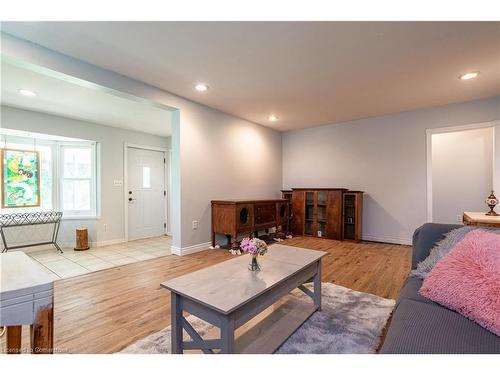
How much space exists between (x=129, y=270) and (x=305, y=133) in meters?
4.31

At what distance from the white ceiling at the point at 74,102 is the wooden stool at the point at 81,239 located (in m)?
1.94

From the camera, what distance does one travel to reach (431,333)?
101 cm

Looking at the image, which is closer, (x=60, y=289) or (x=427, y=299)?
(x=427, y=299)

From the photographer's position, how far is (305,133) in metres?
5.42

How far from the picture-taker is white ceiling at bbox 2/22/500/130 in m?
2.01

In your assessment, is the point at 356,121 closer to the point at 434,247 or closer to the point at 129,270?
the point at 434,247

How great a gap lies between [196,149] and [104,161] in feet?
6.76

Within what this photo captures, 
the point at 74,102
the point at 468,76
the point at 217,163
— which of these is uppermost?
the point at 468,76

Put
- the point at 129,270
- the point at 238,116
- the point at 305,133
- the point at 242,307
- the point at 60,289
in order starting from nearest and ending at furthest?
the point at 242,307
the point at 60,289
the point at 129,270
the point at 238,116
the point at 305,133

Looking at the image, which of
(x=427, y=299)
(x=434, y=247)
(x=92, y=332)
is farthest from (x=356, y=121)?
(x=92, y=332)

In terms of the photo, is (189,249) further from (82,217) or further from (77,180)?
(77,180)

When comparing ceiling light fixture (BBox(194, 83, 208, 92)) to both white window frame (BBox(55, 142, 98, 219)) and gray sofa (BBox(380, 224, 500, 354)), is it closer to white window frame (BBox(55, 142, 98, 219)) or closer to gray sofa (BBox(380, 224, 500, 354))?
white window frame (BBox(55, 142, 98, 219))

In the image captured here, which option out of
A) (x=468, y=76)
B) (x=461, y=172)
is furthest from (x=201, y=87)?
(x=461, y=172)

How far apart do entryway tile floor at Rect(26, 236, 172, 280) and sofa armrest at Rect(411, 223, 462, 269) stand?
323cm
